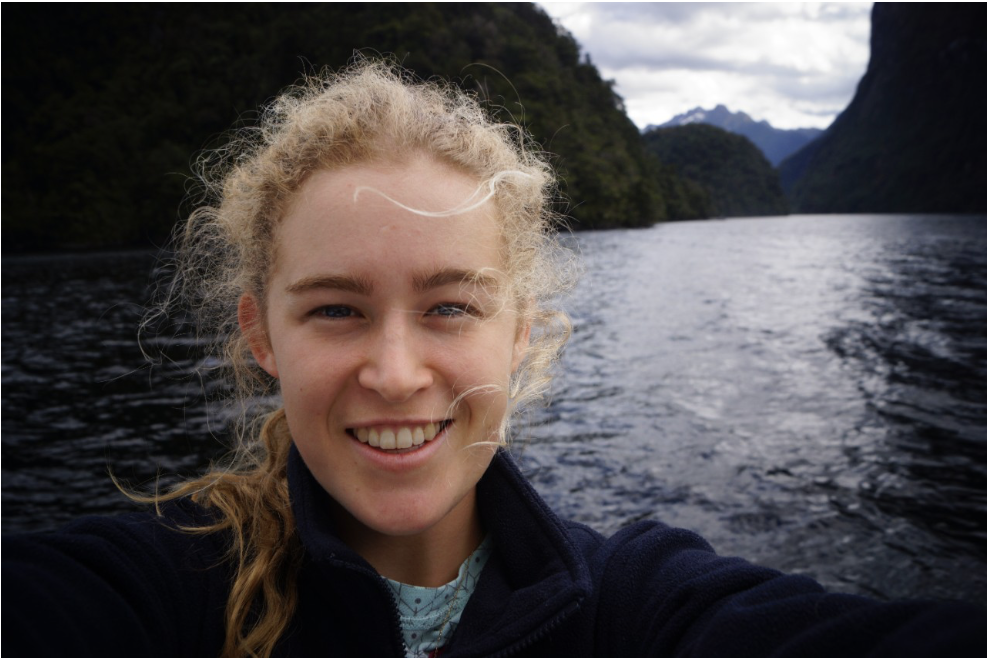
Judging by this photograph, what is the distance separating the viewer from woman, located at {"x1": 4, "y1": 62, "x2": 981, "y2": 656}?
58.0 inches

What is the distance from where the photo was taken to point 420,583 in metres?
1.80

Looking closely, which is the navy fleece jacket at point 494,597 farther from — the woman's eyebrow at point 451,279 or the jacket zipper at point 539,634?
the woman's eyebrow at point 451,279

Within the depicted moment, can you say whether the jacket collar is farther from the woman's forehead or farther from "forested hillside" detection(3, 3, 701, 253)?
"forested hillside" detection(3, 3, 701, 253)

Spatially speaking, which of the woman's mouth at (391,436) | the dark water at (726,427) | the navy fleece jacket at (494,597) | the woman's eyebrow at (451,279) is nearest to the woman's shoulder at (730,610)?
the navy fleece jacket at (494,597)

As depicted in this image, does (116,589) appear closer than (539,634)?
Yes

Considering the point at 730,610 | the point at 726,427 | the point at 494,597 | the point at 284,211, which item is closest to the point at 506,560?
the point at 494,597

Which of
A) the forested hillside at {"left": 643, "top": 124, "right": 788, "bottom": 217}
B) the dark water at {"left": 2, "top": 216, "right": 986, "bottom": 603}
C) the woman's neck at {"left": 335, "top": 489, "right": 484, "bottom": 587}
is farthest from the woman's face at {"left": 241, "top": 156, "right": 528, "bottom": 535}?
the forested hillside at {"left": 643, "top": 124, "right": 788, "bottom": 217}

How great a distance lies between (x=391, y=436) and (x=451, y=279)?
0.43 meters

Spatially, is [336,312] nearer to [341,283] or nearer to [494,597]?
[341,283]

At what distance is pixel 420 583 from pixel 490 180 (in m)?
1.21

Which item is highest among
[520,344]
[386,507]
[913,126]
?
[913,126]

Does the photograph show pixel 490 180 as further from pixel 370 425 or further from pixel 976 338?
pixel 976 338

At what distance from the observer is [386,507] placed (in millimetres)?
1577

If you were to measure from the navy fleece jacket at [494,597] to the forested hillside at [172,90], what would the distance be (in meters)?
52.6
